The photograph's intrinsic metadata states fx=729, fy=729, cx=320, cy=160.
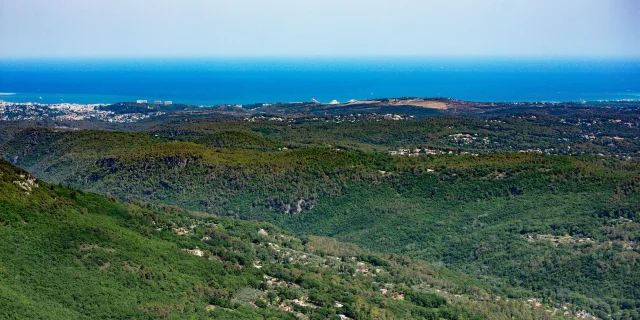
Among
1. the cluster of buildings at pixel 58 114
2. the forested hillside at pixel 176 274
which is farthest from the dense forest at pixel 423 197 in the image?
the cluster of buildings at pixel 58 114

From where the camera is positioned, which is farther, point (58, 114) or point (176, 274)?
point (58, 114)

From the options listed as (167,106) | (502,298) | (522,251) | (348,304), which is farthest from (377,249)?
(167,106)

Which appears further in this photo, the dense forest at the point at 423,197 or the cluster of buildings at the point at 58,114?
the cluster of buildings at the point at 58,114

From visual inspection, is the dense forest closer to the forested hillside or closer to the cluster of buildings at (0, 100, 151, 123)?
the forested hillside

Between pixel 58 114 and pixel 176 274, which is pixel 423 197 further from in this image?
pixel 58 114

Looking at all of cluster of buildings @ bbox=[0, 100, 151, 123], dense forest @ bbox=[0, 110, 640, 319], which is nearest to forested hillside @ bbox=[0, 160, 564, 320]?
dense forest @ bbox=[0, 110, 640, 319]

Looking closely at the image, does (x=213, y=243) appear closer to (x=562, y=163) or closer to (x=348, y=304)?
(x=348, y=304)

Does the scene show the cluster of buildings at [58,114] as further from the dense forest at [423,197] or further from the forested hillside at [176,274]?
the forested hillside at [176,274]

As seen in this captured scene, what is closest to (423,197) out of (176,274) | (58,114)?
(176,274)
